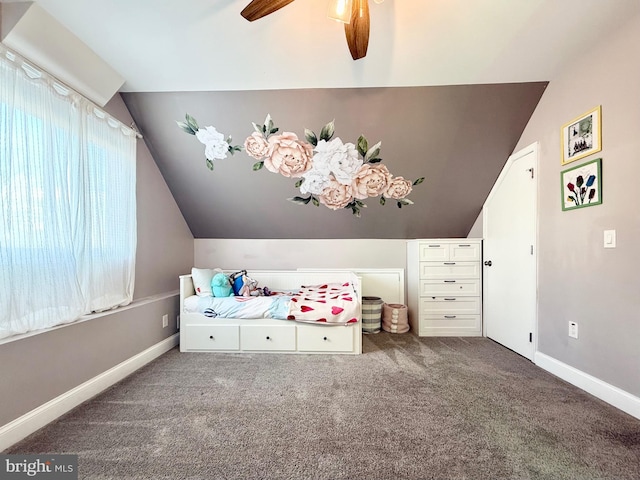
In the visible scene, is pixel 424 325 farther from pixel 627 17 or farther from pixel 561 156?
pixel 627 17

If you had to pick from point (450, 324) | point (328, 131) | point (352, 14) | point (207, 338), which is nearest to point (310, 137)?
point (328, 131)

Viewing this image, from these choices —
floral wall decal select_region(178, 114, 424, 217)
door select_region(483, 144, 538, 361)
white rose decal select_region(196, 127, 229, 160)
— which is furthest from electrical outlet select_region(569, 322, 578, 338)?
white rose decal select_region(196, 127, 229, 160)

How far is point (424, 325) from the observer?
2.87 meters

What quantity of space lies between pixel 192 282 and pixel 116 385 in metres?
0.99

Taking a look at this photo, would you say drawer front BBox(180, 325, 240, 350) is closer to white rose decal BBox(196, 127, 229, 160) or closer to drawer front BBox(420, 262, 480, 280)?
white rose decal BBox(196, 127, 229, 160)

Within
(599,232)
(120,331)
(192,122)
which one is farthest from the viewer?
(192,122)

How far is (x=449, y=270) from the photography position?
2.89m

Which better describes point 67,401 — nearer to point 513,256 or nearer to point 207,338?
point 207,338

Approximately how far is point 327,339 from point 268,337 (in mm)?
533

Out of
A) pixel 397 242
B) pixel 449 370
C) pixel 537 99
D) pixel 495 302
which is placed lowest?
pixel 449 370

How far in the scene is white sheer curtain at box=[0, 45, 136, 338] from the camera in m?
1.34

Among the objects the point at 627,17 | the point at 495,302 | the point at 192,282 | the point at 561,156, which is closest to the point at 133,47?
the point at 192,282

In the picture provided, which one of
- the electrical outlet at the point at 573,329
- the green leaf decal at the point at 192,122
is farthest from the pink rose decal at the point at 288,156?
the electrical outlet at the point at 573,329

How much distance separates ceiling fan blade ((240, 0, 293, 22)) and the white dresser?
2.40 m
